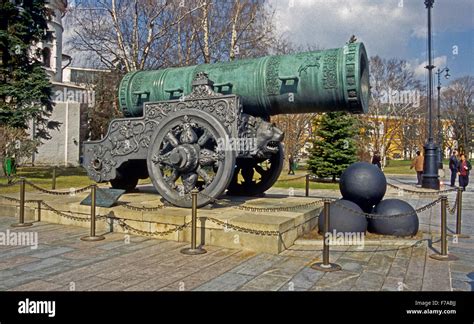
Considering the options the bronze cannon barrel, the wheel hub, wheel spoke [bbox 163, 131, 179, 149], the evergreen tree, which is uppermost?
the evergreen tree

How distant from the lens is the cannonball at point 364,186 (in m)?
6.69

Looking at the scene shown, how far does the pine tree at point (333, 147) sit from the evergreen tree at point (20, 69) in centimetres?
1340

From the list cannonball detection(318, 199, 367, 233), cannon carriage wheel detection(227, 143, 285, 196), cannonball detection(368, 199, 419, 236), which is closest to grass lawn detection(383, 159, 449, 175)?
cannon carriage wheel detection(227, 143, 285, 196)

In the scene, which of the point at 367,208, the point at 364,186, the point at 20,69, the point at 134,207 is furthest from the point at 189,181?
the point at 20,69

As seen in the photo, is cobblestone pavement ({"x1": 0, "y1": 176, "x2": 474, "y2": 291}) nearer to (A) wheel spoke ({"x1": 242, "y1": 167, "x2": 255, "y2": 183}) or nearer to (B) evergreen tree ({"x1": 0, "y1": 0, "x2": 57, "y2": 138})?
(A) wheel spoke ({"x1": 242, "y1": 167, "x2": 255, "y2": 183})

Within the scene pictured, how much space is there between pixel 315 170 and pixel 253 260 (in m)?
16.3

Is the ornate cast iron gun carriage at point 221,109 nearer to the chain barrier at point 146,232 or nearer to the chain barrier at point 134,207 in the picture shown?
the chain barrier at point 134,207

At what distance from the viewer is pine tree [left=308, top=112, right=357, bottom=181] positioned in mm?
20250

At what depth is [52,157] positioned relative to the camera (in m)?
34.9

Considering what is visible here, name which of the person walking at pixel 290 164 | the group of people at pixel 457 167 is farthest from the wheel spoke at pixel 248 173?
the person walking at pixel 290 164

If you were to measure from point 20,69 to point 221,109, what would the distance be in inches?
633

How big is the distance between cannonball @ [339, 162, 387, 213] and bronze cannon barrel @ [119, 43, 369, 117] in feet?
3.53

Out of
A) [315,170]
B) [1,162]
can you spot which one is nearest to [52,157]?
[1,162]
